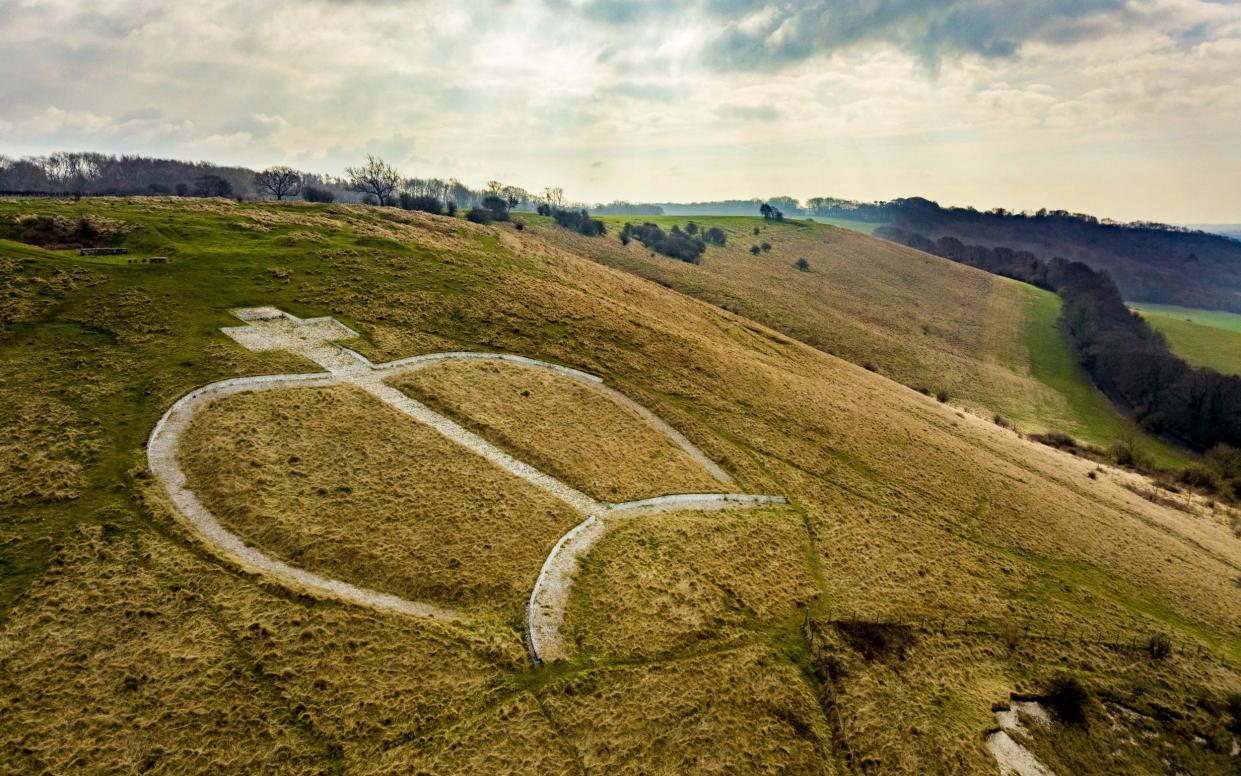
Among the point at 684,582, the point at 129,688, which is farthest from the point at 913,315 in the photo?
the point at 129,688

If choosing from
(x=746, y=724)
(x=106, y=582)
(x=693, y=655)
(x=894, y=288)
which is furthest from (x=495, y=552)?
(x=894, y=288)

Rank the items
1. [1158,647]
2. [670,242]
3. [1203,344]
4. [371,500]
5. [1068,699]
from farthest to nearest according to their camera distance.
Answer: [670,242], [1203,344], [1158,647], [371,500], [1068,699]

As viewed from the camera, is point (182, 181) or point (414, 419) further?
point (182, 181)

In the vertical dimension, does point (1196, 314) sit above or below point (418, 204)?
→ below

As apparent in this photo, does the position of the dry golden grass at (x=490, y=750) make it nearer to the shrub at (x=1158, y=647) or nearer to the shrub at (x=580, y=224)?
the shrub at (x=1158, y=647)

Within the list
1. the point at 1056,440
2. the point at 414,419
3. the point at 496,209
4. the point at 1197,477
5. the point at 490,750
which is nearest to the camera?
the point at 490,750

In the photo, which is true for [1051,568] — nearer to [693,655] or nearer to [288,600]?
[693,655]

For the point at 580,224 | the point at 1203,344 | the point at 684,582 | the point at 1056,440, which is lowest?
the point at 1056,440

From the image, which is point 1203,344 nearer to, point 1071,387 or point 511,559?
point 1071,387

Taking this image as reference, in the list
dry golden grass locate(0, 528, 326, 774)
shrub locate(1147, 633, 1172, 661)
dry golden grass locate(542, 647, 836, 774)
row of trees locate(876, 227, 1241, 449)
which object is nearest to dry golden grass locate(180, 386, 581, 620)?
dry golden grass locate(0, 528, 326, 774)
